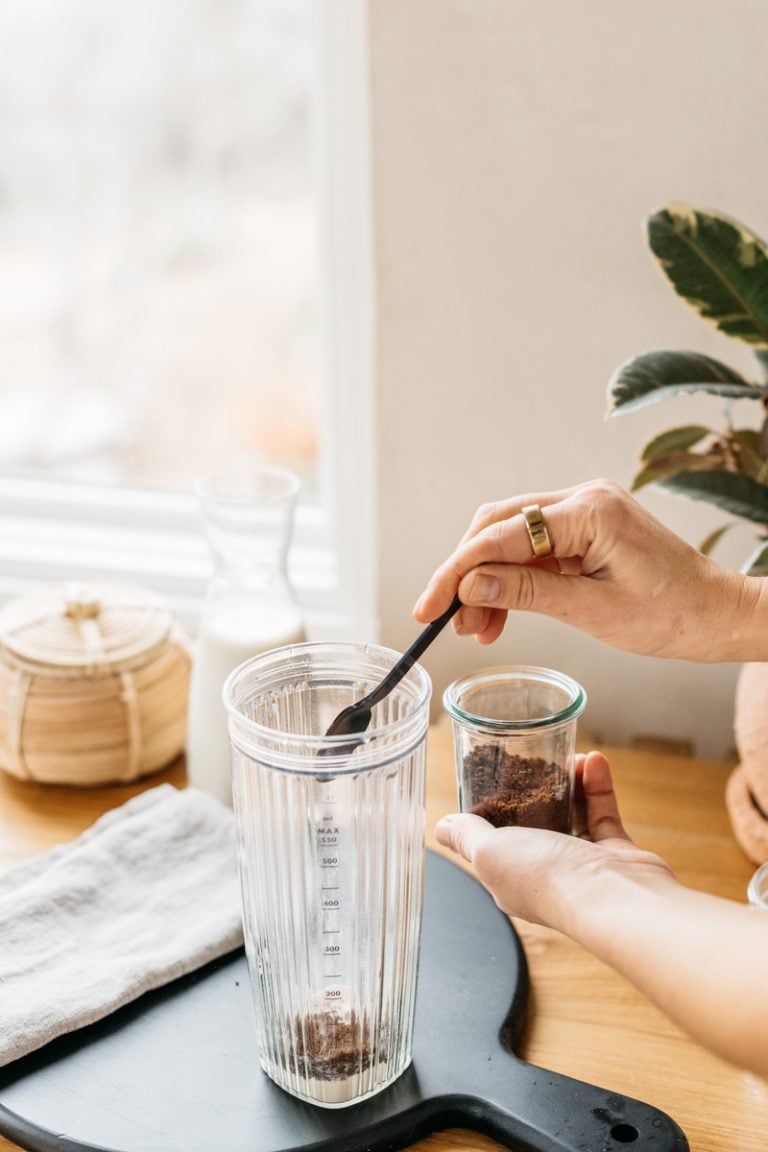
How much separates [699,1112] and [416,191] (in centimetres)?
82

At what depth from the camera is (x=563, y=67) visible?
3.50 feet

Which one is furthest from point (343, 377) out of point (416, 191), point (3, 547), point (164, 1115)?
point (164, 1115)

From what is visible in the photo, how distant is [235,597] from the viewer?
1091mm

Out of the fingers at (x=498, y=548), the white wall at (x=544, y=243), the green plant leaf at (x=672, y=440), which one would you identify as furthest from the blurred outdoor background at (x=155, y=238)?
the fingers at (x=498, y=548)

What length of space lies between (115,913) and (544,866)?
386 mm

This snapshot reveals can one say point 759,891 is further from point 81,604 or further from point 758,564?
point 81,604

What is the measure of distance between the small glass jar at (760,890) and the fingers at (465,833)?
212 mm

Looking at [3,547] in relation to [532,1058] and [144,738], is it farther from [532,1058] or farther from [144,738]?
[532,1058]

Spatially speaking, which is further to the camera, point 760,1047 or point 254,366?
point 254,366

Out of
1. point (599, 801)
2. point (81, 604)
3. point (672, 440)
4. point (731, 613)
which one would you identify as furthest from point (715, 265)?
point (81, 604)

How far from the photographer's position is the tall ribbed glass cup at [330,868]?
2.35ft

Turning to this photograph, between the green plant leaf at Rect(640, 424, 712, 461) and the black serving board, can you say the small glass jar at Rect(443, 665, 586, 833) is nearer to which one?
the black serving board

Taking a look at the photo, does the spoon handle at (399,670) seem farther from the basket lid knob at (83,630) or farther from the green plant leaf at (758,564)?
the basket lid knob at (83,630)

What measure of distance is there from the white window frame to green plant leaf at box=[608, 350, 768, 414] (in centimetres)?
36
